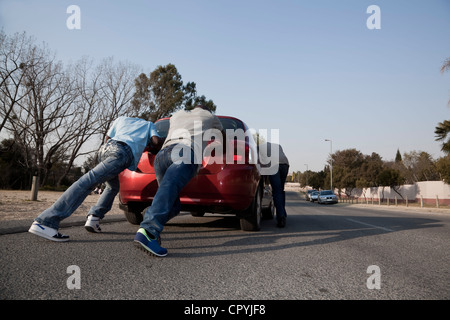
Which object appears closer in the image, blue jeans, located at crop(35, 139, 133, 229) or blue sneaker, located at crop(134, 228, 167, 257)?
blue sneaker, located at crop(134, 228, 167, 257)

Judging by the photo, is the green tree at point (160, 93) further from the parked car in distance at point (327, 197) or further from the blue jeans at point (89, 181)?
the blue jeans at point (89, 181)

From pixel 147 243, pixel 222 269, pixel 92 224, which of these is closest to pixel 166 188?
pixel 147 243

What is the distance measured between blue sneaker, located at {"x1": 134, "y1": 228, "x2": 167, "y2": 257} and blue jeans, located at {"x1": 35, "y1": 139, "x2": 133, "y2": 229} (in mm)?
930

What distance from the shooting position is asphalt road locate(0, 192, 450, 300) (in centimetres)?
190

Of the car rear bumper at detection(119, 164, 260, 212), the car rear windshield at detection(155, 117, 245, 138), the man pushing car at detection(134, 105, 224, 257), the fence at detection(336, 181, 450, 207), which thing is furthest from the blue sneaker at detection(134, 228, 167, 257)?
the fence at detection(336, 181, 450, 207)

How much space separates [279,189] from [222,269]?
3.66 metres

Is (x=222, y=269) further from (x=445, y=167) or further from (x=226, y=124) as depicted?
(x=445, y=167)

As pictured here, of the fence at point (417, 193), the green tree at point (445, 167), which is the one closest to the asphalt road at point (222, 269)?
the fence at point (417, 193)

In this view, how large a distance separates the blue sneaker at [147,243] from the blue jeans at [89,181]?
0.93 meters

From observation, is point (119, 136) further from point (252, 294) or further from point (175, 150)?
point (252, 294)

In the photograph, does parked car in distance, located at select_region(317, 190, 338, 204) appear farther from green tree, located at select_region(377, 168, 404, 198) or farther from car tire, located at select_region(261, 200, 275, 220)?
car tire, located at select_region(261, 200, 275, 220)

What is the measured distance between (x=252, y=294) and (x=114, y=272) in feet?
3.51

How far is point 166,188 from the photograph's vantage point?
2908mm

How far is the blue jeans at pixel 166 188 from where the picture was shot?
2.77 meters
